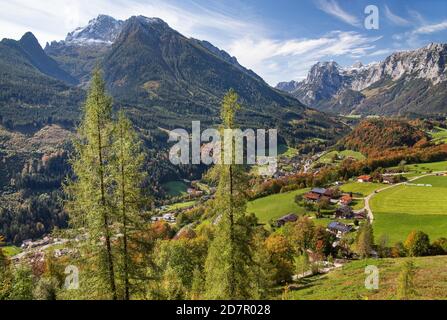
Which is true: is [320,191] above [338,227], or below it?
above

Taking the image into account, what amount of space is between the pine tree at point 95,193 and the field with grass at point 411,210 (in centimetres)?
8199

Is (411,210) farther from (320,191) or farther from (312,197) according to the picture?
(320,191)

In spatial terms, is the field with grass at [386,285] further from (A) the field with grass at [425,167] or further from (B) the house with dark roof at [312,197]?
(A) the field with grass at [425,167]

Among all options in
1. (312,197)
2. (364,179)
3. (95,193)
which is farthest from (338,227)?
(95,193)

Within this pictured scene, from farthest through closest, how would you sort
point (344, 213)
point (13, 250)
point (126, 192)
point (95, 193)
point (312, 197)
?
point (13, 250) → point (312, 197) → point (344, 213) → point (126, 192) → point (95, 193)

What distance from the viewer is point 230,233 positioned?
22.7 m

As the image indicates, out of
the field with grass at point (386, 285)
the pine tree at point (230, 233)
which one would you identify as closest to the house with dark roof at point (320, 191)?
the field with grass at point (386, 285)

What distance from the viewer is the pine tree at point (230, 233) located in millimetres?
22344

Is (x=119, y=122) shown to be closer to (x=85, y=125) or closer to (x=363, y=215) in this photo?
(x=85, y=125)

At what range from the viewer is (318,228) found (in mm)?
91188

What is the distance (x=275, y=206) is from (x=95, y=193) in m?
113

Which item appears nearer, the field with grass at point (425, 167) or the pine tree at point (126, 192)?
the pine tree at point (126, 192)

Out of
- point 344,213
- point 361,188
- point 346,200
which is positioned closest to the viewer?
point 344,213
